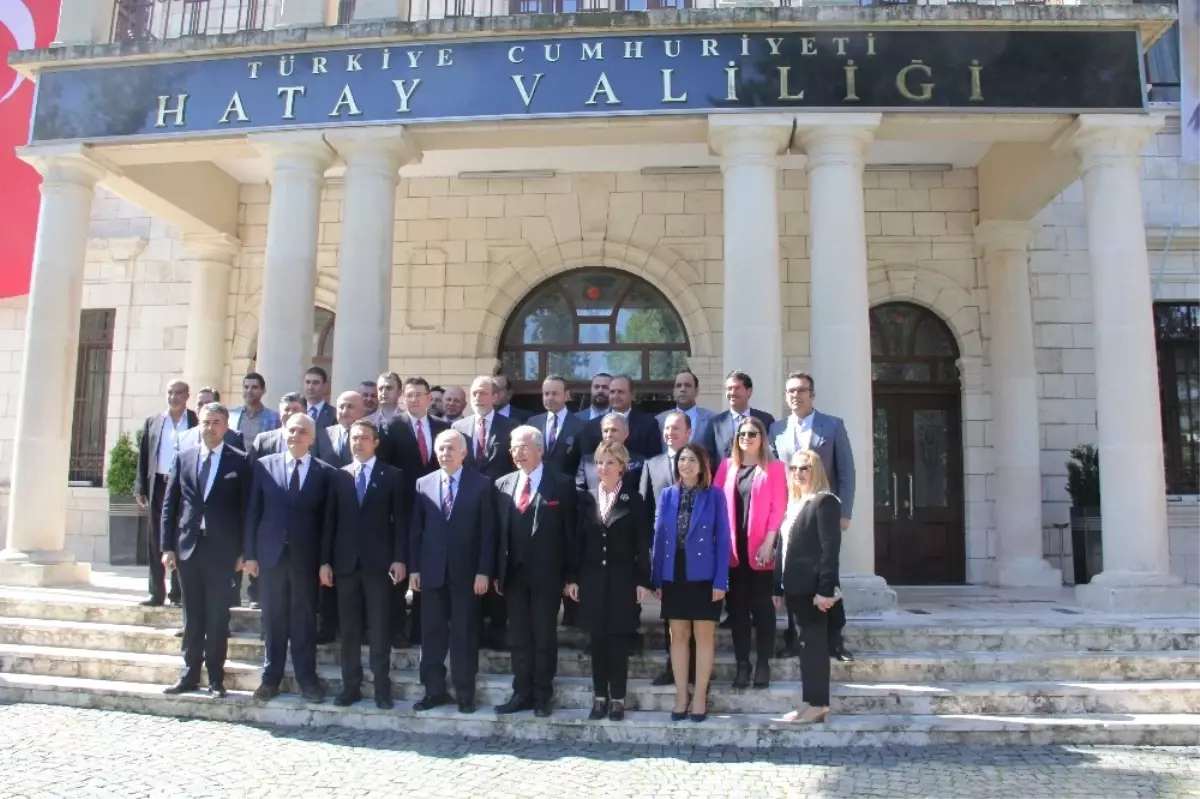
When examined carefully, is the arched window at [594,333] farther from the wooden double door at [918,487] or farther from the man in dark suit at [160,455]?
the man in dark suit at [160,455]

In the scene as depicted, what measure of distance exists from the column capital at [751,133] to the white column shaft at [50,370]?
6.64 metres

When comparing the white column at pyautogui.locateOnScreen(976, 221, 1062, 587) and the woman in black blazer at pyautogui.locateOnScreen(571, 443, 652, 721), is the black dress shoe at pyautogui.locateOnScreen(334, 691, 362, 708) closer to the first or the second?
the woman in black blazer at pyautogui.locateOnScreen(571, 443, 652, 721)

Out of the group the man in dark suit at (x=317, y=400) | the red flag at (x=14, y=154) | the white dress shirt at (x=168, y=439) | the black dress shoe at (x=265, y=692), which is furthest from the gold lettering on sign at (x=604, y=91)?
the red flag at (x=14, y=154)

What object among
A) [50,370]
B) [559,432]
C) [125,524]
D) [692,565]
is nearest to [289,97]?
[50,370]

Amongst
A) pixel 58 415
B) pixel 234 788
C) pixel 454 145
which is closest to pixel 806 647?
pixel 234 788

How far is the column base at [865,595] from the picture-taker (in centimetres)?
709

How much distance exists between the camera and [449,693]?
573 cm

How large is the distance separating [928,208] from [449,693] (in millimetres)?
8614

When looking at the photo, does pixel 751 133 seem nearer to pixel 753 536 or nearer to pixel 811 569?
pixel 753 536

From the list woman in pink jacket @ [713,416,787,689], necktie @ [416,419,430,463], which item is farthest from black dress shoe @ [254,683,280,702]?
woman in pink jacket @ [713,416,787,689]

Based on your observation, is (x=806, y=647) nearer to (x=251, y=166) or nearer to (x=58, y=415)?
(x=58, y=415)

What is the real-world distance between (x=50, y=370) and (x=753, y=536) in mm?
7505

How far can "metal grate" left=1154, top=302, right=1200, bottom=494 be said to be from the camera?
10656 millimetres

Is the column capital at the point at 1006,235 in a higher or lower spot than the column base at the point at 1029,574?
higher
